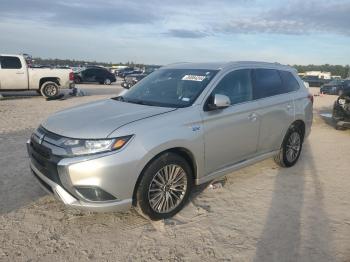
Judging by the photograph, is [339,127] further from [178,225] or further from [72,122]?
[72,122]

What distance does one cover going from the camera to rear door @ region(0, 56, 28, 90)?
637 inches

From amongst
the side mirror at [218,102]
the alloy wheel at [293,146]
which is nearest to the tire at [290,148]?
the alloy wheel at [293,146]

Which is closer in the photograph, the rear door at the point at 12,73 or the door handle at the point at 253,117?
the door handle at the point at 253,117

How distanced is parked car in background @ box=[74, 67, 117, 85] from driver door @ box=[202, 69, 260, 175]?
93.8 feet

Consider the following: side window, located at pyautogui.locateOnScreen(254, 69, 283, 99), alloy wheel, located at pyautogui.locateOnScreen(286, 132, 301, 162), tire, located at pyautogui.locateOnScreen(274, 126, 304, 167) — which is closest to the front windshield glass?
side window, located at pyautogui.locateOnScreen(254, 69, 283, 99)

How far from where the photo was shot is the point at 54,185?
3.85m

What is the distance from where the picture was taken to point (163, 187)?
4.20m

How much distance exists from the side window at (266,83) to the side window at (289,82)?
152 millimetres

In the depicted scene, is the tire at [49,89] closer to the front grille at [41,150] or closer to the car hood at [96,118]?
the car hood at [96,118]

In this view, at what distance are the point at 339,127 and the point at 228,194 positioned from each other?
7016 millimetres

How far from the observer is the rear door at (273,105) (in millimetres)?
5473

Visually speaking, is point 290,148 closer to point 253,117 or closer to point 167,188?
point 253,117

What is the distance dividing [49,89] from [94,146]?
14880 mm

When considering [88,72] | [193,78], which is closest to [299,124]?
[193,78]
